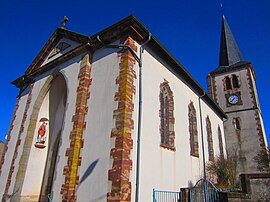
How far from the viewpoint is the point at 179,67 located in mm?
11102

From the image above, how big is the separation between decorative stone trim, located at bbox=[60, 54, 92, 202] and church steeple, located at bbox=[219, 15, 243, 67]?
19.9 m

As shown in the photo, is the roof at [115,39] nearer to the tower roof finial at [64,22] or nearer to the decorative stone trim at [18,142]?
the tower roof finial at [64,22]

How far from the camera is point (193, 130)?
12312 mm

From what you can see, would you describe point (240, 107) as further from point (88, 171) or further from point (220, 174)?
point (88, 171)

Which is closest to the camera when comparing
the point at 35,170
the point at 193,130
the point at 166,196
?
the point at 166,196

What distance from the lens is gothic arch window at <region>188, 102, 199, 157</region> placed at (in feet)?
38.1

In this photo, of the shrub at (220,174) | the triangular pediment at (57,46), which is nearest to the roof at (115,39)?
the triangular pediment at (57,46)

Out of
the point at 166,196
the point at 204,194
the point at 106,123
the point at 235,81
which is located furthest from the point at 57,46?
the point at 235,81

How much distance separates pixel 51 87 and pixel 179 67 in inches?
262

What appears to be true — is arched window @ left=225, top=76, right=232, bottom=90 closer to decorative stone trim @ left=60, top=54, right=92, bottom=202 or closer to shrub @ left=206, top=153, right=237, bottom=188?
shrub @ left=206, top=153, right=237, bottom=188

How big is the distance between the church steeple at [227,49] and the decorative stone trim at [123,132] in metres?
19.9

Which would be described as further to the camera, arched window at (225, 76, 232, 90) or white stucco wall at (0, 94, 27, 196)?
arched window at (225, 76, 232, 90)

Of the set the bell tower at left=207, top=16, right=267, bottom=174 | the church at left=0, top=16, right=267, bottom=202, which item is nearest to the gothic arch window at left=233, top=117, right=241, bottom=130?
the bell tower at left=207, top=16, right=267, bottom=174

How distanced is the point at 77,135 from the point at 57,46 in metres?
6.19
